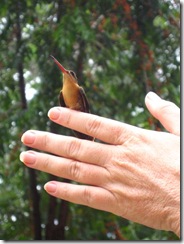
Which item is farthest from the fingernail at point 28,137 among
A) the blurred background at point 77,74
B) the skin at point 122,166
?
the blurred background at point 77,74

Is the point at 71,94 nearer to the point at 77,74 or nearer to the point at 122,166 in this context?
the point at 122,166

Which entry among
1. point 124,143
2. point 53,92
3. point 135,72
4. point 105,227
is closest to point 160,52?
point 135,72

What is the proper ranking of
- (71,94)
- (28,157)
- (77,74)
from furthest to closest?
(77,74)
(71,94)
(28,157)

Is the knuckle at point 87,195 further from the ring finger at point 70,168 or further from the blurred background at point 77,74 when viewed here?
the blurred background at point 77,74

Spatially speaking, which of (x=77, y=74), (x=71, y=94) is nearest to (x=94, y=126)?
(x=71, y=94)

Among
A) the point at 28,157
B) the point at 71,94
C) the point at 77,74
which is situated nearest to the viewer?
the point at 28,157

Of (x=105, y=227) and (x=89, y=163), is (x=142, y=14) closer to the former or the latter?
(x=105, y=227)

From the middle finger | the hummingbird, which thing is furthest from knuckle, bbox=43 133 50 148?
the hummingbird
